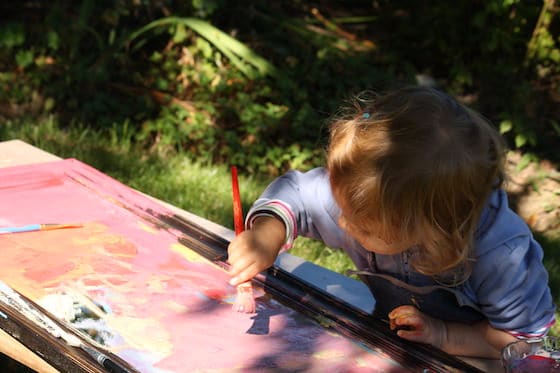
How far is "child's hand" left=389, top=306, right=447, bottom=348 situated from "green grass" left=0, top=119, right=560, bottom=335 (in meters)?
0.97

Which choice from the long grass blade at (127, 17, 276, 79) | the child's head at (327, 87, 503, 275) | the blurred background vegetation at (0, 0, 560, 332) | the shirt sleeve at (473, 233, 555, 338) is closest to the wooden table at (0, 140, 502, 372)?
the shirt sleeve at (473, 233, 555, 338)

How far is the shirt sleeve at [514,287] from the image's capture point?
1.44 meters

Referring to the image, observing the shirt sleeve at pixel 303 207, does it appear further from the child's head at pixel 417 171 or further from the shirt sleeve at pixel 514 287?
the shirt sleeve at pixel 514 287

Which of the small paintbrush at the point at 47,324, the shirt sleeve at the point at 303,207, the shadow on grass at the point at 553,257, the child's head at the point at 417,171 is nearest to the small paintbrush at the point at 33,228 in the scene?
the small paintbrush at the point at 47,324

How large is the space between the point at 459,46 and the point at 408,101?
271cm

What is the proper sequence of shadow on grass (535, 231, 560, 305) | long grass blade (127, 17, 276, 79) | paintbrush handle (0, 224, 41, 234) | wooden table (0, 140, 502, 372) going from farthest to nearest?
long grass blade (127, 17, 276, 79), shadow on grass (535, 231, 560, 305), wooden table (0, 140, 502, 372), paintbrush handle (0, 224, 41, 234)

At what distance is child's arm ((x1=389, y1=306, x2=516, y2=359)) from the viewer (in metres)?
1.51

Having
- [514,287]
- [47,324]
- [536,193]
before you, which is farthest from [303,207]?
[536,193]

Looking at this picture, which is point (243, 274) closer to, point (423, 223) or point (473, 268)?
point (423, 223)

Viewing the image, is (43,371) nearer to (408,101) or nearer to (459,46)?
(408,101)

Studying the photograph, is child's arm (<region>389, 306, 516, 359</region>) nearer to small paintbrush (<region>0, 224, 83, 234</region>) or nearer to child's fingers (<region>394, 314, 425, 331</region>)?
child's fingers (<region>394, 314, 425, 331</region>)

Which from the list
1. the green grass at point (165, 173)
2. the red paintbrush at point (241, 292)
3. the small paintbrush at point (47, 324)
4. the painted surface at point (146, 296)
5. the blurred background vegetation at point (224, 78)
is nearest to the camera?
the small paintbrush at point (47, 324)

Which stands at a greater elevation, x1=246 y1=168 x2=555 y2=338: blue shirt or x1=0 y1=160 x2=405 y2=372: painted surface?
x1=246 y1=168 x2=555 y2=338: blue shirt

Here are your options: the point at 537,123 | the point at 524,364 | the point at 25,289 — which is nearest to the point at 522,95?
the point at 537,123
